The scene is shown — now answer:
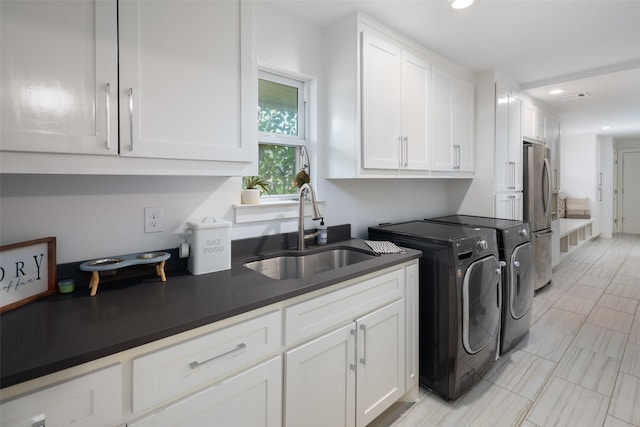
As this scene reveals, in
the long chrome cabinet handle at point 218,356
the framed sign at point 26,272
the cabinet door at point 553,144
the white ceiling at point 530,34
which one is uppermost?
the white ceiling at point 530,34

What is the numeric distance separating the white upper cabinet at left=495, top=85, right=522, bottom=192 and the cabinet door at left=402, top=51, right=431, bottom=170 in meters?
1.00

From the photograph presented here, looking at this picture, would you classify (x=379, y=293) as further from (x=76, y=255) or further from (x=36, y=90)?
(x=36, y=90)

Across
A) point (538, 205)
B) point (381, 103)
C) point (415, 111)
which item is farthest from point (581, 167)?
point (381, 103)

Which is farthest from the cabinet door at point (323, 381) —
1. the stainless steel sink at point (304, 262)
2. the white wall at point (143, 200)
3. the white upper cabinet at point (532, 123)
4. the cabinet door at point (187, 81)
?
the white upper cabinet at point (532, 123)

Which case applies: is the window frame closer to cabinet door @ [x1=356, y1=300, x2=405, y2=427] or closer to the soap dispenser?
the soap dispenser

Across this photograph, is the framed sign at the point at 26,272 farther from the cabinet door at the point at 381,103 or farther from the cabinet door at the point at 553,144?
the cabinet door at the point at 553,144

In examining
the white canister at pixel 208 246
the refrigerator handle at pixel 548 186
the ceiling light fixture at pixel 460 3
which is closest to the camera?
the white canister at pixel 208 246

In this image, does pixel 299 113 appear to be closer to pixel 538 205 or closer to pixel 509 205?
pixel 509 205

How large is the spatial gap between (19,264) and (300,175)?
4.50 feet

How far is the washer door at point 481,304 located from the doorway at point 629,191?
26.0 feet

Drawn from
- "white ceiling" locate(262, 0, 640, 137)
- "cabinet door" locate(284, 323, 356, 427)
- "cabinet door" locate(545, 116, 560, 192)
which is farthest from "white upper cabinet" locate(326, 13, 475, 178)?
"cabinet door" locate(545, 116, 560, 192)

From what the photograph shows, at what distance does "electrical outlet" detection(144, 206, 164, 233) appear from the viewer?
1.47m

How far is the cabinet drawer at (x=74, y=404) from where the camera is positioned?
2.41 feet

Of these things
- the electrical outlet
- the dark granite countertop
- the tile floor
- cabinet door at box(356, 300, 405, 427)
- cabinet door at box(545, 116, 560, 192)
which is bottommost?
the tile floor
